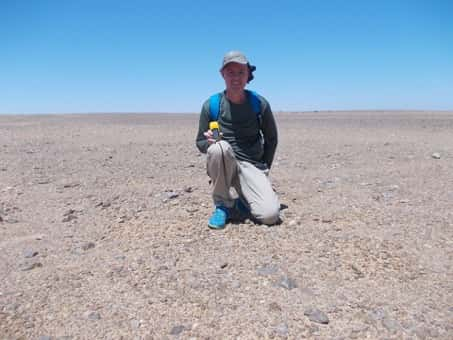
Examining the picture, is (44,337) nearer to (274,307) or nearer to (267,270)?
(274,307)

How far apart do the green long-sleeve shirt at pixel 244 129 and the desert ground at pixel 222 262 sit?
73 cm

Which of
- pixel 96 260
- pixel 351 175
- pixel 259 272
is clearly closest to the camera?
pixel 259 272

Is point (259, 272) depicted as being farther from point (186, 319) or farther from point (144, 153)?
point (144, 153)

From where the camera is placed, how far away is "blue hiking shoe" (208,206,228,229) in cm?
387

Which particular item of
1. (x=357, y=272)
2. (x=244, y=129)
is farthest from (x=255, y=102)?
(x=357, y=272)

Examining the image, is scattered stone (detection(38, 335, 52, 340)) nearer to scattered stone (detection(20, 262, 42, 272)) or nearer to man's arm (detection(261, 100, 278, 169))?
scattered stone (detection(20, 262, 42, 272))

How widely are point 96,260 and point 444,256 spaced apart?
112 inches

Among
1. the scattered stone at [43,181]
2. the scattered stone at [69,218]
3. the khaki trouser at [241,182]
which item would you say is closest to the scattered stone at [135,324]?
the khaki trouser at [241,182]

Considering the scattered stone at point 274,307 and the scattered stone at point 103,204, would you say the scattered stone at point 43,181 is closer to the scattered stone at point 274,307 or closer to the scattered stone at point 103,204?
the scattered stone at point 103,204

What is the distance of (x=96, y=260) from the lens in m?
3.23

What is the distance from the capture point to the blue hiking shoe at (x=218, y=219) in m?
3.87

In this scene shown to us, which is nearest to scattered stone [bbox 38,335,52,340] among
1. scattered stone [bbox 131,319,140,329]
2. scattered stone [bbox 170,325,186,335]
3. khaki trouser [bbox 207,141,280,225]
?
scattered stone [bbox 131,319,140,329]

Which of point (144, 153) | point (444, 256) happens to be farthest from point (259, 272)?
point (144, 153)

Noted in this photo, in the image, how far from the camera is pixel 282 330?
7.55 feet
